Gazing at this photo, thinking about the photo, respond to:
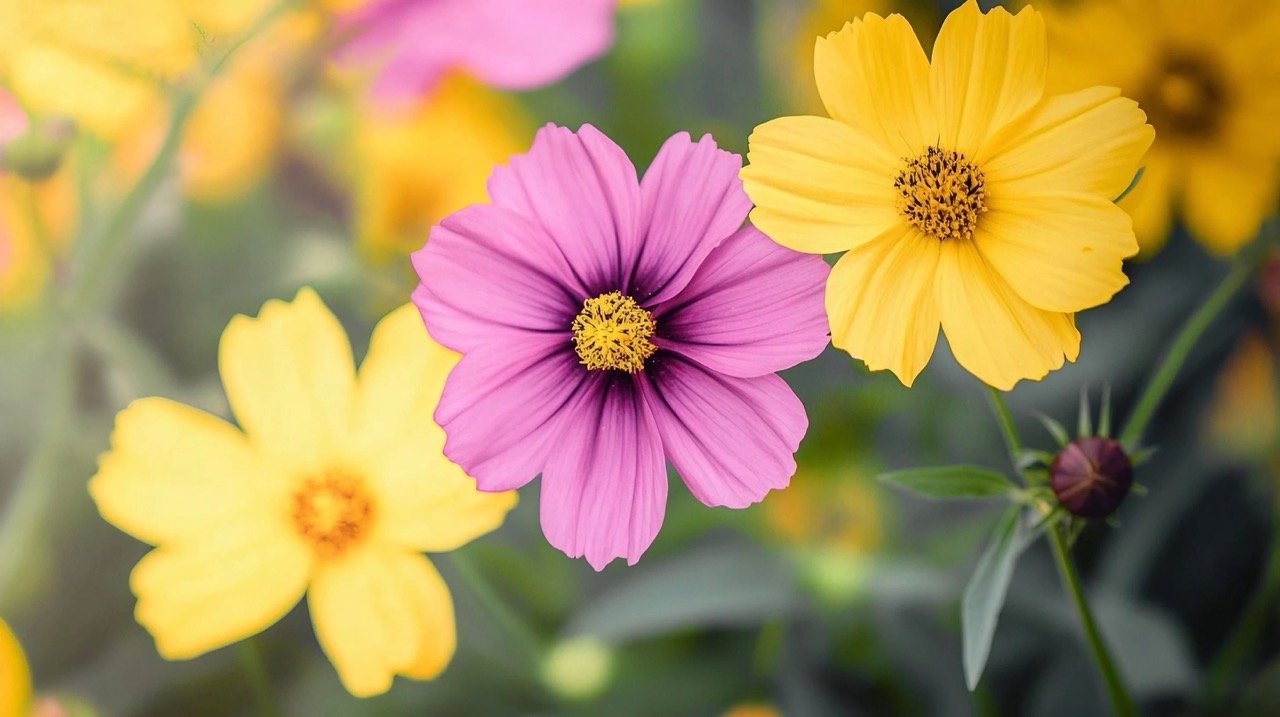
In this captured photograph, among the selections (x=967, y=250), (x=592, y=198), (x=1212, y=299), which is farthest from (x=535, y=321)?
(x=1212, y=299)

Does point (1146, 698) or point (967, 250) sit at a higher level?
point (967, 250)

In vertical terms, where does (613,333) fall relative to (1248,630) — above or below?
above

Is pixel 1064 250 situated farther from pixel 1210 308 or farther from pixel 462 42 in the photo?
pixel 462 42

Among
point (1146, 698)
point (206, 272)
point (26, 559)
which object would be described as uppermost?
point (206, 272)

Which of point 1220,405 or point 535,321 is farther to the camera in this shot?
point 1220,405

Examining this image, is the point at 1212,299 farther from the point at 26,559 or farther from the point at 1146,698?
the point at 26,559

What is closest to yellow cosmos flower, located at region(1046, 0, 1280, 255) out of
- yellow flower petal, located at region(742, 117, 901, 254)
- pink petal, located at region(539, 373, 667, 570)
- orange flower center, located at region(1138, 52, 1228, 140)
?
orange flower center, located at region(1138, 52, 1228, 140)

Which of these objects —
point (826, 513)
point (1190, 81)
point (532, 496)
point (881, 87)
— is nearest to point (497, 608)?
point (532, 496)
